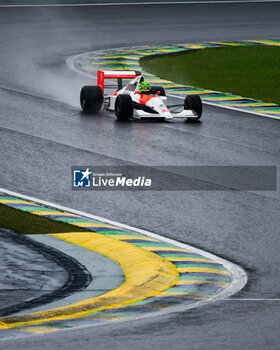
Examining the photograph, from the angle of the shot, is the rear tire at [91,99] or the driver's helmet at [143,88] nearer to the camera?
the driver's helmet at [143,88]

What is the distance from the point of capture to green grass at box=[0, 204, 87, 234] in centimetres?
1216

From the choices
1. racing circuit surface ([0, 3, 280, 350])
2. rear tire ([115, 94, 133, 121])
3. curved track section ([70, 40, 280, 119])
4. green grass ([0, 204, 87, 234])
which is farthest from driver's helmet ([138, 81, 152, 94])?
green grass ([0, 204, 87, 234])

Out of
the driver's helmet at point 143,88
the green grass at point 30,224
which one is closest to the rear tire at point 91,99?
the driver's helmet at point 143,88

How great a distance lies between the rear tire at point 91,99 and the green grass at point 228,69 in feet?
15.6

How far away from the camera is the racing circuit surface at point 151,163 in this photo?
25.7 feet

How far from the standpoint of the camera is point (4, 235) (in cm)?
1172

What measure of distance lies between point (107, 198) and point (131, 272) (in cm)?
384

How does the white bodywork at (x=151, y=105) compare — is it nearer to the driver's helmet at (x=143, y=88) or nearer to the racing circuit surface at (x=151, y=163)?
the driver's helmet at (x=143, y=88)

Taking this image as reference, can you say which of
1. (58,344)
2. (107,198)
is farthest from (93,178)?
(58,344)

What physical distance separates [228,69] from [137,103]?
8695 millimetres

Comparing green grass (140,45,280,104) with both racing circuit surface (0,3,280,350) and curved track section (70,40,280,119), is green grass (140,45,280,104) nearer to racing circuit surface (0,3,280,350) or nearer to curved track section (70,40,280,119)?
curved track section (70,40,280,119)

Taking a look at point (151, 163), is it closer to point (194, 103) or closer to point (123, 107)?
point (123, 107)

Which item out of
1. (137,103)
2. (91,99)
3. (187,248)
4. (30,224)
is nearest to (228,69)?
(91,99)

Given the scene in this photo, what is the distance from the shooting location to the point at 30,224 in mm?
12398
